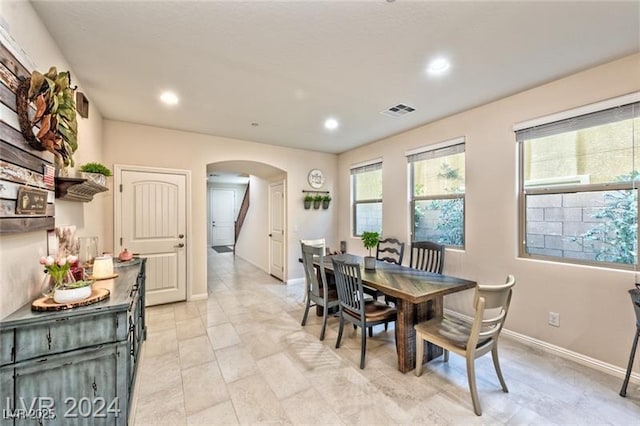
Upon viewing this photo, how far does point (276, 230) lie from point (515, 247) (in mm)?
4133

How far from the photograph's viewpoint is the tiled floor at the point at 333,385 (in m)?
1.78

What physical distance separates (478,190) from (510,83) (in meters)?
1.15

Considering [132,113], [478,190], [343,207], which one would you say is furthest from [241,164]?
[478,190]

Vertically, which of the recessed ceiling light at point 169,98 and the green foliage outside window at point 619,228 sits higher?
the recessed ceiling light at point 169,98

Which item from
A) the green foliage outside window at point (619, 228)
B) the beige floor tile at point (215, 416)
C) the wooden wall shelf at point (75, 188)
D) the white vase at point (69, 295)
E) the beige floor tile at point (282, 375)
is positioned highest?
the wooden wall shelf at point (75, 188)

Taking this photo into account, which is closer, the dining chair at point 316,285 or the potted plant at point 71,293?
the potted plant at point 71,293

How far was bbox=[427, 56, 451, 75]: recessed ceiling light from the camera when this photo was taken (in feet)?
7.26

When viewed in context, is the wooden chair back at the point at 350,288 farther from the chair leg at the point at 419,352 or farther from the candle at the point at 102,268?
the candle at the point at 102,268

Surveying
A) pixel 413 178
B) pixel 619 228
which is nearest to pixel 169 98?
pixel 413 178


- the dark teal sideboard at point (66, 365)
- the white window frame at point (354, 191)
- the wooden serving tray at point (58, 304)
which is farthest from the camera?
the white window frame at point (354, 191)

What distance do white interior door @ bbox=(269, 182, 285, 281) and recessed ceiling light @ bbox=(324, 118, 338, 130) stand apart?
5.84ft

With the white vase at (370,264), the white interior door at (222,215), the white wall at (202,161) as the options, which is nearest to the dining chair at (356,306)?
the white vase at (370,264)

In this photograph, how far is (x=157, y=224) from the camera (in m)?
3.91

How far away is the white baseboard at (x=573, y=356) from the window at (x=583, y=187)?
0.84 metres
